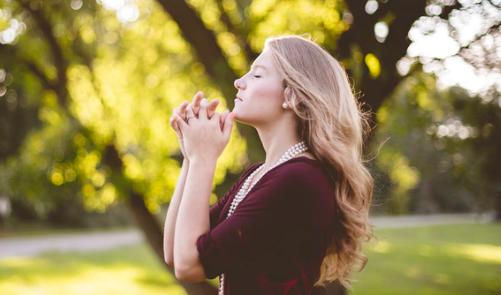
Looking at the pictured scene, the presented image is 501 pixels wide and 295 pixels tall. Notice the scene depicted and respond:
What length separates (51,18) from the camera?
696cm

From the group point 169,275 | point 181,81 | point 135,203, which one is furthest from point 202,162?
point 169,275

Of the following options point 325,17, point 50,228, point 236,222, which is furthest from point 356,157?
point 50,228

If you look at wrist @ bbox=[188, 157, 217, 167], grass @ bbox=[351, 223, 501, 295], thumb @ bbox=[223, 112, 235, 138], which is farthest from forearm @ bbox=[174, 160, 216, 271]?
grass @ bbox=[351, 223, 501, 295]

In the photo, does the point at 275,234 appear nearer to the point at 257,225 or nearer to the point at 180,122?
the point at 257,225

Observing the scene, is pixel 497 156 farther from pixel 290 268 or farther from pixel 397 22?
pixel 290 268

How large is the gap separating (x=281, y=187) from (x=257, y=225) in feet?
0.43

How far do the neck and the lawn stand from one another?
8.55 m

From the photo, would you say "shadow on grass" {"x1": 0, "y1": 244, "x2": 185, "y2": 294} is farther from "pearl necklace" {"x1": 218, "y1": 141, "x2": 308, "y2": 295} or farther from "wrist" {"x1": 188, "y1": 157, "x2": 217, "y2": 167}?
"wrist" {"x1": 188, "y1": 157, "x2": 217, "y2": 167}

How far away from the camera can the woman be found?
167 cm

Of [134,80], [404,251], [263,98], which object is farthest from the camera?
[404,251]

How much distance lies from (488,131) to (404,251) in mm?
15189

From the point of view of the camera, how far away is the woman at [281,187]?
167 cm

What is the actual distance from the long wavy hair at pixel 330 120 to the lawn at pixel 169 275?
856cm

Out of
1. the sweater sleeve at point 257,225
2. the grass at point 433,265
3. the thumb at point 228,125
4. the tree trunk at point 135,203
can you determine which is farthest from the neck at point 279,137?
the grass at point 433,265
